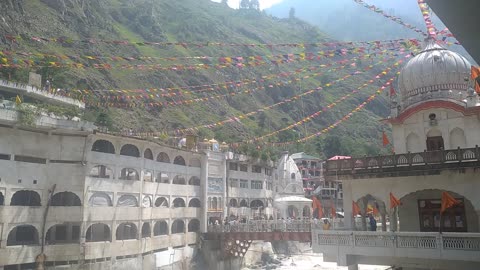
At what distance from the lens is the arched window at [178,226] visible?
1479 inches

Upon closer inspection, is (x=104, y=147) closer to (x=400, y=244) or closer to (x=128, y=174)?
(x=128, y=174)

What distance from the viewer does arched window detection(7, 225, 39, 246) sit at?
2798 centimetres

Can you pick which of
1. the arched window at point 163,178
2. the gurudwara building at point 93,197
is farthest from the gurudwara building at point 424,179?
the arched window at point 163,178

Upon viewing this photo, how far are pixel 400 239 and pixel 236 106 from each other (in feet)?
266

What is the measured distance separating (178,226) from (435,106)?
2486cm

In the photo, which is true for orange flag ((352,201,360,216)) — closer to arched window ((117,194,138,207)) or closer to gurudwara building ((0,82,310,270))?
gurudwara building ((0,82,310,270))

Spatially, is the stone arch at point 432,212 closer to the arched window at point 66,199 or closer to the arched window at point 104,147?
the arched window at point 104,147

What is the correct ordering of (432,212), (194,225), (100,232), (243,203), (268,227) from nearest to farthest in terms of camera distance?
1. (432,212)
2. (100,232)
3. (268,227)
4. (194,225)
5. (243,203)

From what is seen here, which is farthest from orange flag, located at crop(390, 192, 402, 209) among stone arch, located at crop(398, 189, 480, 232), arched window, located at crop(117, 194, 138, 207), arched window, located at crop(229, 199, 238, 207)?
arched window, located at crop(229, 199, 238, 207)

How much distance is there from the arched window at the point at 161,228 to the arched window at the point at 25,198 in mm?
10756

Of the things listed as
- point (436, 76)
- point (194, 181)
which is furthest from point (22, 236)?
point (436, 76)

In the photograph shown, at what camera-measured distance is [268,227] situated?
3438 cm

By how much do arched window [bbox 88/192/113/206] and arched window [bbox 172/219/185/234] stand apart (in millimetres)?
8812

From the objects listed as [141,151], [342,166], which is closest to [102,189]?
[141,151]
